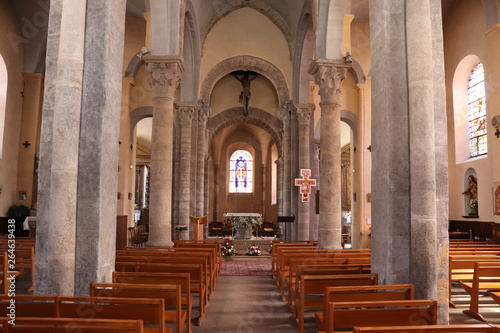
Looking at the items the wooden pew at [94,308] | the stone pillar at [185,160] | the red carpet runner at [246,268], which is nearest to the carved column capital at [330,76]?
the red carpet runner at [246,268]

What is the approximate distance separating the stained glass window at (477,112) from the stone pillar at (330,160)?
19.0ft

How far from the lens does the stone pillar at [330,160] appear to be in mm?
10133

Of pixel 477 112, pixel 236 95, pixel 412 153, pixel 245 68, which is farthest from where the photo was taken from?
pixel 236 95

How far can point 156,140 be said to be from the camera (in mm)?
9906

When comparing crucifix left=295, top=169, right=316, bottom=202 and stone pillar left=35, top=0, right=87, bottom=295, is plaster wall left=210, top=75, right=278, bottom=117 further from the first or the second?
stone pillar left=35, top=0, right=87, bottom=295

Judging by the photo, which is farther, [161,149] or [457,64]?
[457,64]

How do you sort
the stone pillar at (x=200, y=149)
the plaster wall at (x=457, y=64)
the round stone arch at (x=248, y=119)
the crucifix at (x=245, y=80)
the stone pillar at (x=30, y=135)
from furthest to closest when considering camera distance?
the round stone arch at (x=248, y=119)
the crucifix at (x=245, y=80)
the stone pillar at (x=200, y=149)
the stone pillar at (x=30, y=135)
the plaster wall at (x=457, y=64)

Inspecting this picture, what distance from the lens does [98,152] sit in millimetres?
4984

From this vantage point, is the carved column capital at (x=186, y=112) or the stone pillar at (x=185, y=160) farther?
the carved column capital at (x=186, y=112)

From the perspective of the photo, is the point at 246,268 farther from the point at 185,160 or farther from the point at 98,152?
the point at 98,152

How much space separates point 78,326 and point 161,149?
7.18m

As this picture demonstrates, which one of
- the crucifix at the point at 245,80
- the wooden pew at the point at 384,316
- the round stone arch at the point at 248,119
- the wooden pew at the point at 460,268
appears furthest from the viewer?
the round stone arch at the point at 248,119

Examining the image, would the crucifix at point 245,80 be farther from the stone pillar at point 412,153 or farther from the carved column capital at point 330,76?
the stone pillar at point 412,153

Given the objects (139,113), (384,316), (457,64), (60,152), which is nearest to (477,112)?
(457,64)
